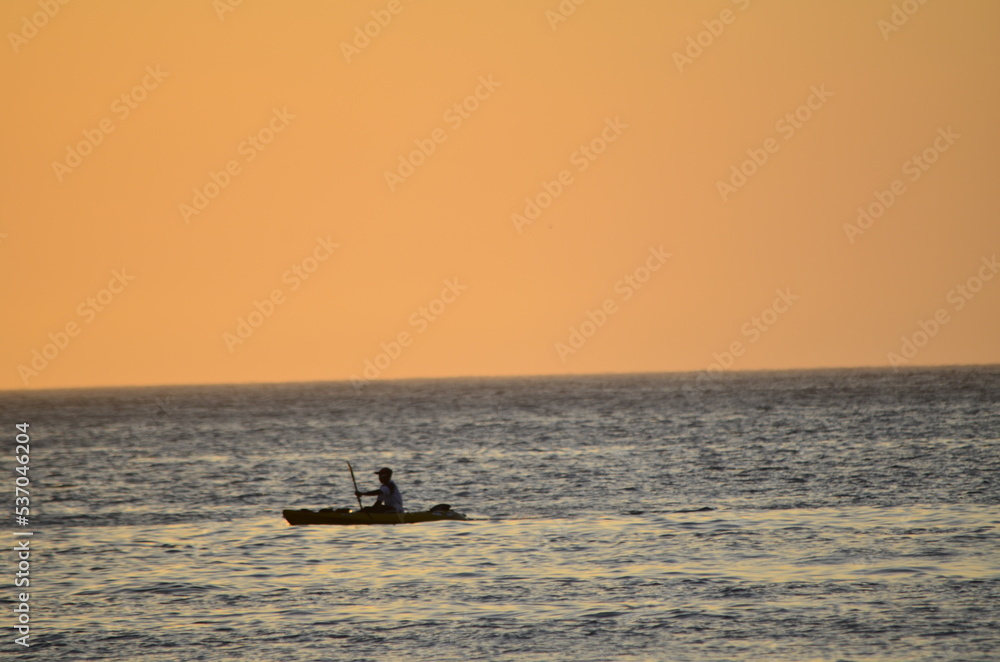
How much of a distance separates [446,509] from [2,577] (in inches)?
553

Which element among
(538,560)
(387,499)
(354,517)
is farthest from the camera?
(354,517)

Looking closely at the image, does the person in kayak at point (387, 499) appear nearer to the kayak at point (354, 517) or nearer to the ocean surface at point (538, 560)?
the kayak at point (354, 517)

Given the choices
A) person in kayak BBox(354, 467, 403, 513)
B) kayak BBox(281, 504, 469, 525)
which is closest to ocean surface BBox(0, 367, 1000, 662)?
kayak BBox(281, 504, 469, 525)

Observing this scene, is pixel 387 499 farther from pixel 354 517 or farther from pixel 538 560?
pixel 538 560

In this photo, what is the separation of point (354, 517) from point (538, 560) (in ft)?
30.5

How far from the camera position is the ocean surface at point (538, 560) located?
24109 mm

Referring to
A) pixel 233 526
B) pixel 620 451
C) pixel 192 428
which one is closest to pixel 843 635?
pixel 233 526

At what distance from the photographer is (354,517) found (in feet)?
132

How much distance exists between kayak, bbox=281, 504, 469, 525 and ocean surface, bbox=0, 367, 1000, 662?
309 mm

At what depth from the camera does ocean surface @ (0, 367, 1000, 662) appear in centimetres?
Result: 2411

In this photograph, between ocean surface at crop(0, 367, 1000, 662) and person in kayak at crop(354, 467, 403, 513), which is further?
person in kayak at crop(354, 467, 403, 513)

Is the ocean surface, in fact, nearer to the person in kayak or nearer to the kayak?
the kayak

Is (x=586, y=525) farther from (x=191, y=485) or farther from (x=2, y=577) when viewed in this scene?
(x=191, y=485)

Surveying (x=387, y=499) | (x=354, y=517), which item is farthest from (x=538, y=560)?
(x=354, y=517)
